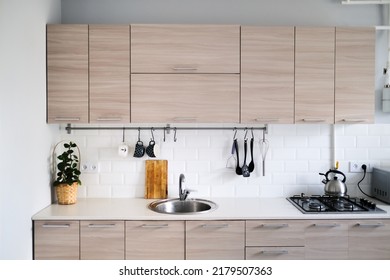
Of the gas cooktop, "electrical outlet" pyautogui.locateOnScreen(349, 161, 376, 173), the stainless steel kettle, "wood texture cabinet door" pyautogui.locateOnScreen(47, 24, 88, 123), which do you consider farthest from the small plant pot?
"electrical outlet" pyautogui.locateOnScreen(349, 161, 376, 173)

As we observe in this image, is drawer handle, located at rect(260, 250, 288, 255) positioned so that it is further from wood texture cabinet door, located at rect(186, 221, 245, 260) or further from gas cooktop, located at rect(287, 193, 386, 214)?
gas cooktop, located at rect(287, 193, 386, 214)

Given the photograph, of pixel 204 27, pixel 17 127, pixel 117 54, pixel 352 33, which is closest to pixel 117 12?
pixel 117 54

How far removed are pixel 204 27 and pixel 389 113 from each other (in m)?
1.90

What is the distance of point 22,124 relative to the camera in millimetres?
2260

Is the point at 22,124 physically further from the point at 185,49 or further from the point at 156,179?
the point at 185,49

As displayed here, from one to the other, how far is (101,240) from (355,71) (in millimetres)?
2415

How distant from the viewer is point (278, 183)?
10.0ft

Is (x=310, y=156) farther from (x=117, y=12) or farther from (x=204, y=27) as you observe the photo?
(x=117, y=12)

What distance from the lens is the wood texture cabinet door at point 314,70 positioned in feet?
8.86

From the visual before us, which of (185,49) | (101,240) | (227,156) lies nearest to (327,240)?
(227,156)

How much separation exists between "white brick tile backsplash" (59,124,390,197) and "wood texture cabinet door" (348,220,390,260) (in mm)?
619

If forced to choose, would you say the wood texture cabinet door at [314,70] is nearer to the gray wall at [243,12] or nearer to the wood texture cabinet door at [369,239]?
the gray wall at [243,12]

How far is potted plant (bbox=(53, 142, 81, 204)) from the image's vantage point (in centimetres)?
272

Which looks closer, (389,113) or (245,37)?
(245,37)
